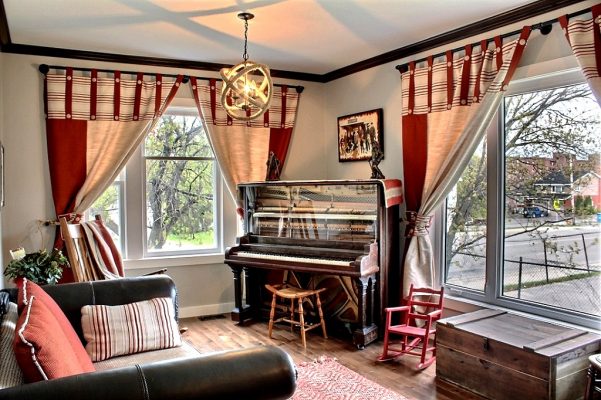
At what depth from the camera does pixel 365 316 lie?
403 centimetres

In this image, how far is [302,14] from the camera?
3.54 meters

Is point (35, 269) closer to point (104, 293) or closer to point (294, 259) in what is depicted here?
point (104, 293)

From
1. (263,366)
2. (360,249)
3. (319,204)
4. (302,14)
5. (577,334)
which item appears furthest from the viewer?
(319,204)

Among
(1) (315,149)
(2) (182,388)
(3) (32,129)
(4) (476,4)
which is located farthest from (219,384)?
(1) (315,149)

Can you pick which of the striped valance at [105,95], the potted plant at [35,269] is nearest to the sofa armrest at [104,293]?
the potted plant at [35,269]

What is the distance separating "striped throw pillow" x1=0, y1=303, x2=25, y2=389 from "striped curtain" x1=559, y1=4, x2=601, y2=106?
3.16 metres

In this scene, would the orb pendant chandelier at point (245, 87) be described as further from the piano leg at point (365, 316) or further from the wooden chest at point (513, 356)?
the wooden chest at point (513, 356)

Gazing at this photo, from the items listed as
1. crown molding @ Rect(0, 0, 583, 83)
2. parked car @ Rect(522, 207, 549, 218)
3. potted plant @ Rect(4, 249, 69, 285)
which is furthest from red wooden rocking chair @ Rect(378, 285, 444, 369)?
potted plant @ Rect(4, 249, 69, 285)

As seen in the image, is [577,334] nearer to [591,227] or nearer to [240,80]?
[591,227]

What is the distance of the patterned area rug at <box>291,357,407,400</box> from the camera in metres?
3.10

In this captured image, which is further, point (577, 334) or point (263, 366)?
point (577, 334)

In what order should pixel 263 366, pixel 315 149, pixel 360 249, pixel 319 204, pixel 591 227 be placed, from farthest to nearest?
pixel 315 149 < pixel 319 204 < pixel 360 249 < pixel 591 227 < pixel 263 366

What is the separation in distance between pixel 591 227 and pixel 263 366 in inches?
101

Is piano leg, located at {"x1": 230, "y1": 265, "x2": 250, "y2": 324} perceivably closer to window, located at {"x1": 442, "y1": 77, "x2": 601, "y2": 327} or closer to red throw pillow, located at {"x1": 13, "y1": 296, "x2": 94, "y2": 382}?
window, located at {"x1": 442, "y1": 77, "x2": 601, "y2": 327}
